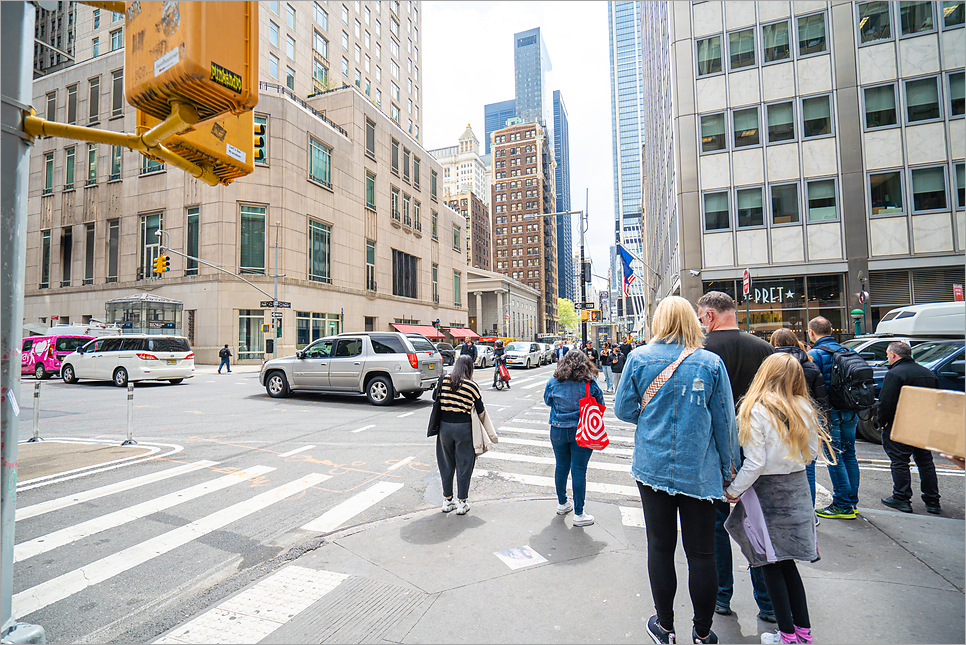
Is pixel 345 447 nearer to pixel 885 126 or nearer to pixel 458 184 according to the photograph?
pixel 885 126

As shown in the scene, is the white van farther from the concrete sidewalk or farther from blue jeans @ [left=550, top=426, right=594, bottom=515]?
blue jeans @ [left=550, top=426, right=594, bottom=515]

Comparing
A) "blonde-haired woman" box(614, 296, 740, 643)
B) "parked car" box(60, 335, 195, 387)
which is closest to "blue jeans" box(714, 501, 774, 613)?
"blonde-haired woman" box(614, 296, 740, 643)

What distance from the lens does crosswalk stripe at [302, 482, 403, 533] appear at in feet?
16.3

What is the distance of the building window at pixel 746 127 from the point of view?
23469 mm

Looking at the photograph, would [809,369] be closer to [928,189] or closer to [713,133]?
[713,133]

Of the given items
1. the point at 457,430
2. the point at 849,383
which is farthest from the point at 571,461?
the point at 849,383

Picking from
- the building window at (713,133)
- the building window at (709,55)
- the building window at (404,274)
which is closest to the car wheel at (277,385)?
the building window at (713,133)

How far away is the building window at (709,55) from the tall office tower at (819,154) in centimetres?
5

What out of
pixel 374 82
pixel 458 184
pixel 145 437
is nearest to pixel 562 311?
pixel 458 184

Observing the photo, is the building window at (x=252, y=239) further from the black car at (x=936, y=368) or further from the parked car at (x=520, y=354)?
the black car at (x=936, y=368)

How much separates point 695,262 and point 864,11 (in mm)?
13566

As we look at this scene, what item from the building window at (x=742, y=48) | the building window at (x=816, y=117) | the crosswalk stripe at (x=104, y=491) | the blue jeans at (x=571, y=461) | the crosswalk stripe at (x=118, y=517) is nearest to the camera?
the crosswalk stripe at (x=118, y=517)

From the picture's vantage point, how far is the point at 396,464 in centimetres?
731

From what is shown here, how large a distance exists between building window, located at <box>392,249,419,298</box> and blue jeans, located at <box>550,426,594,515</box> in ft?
149
